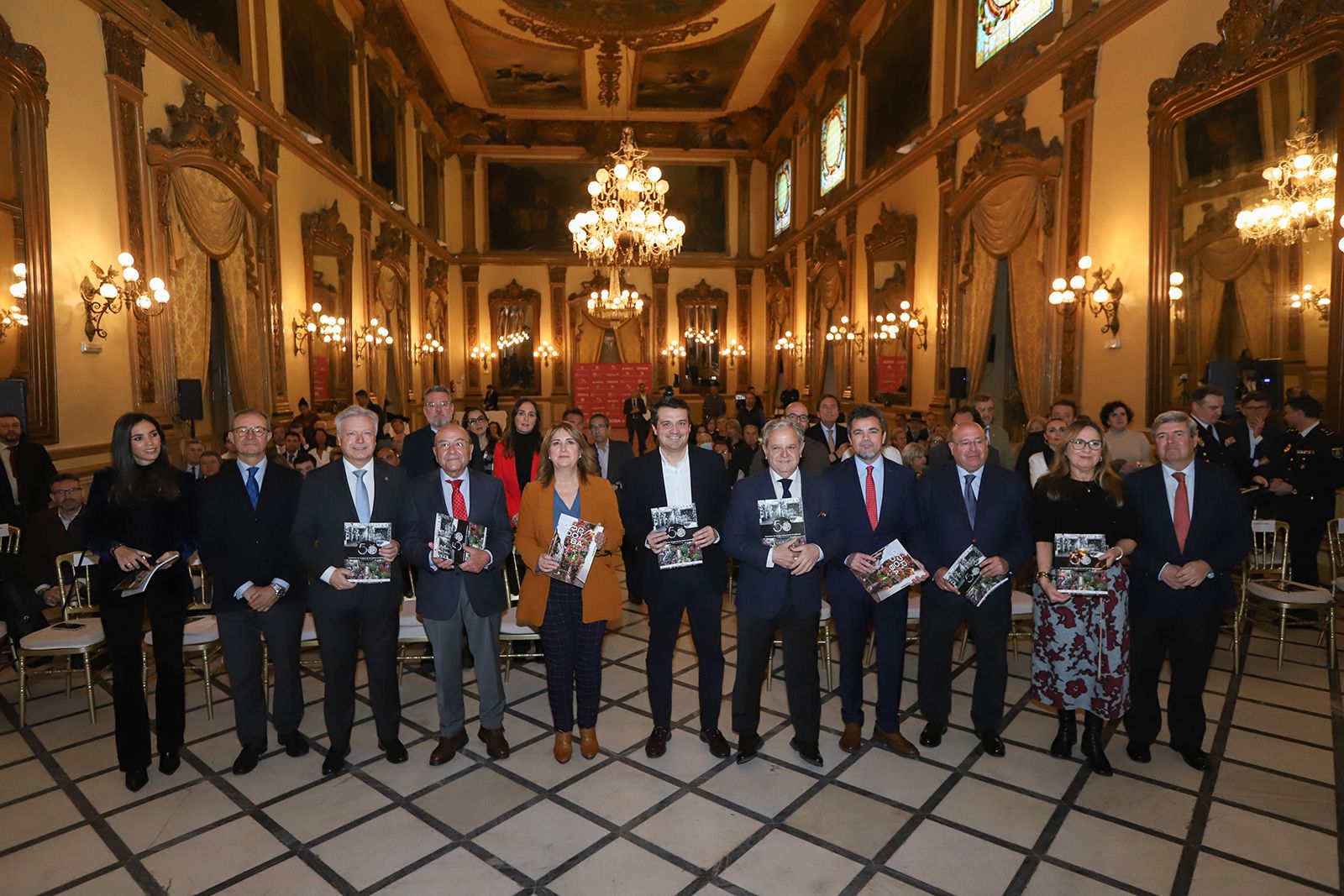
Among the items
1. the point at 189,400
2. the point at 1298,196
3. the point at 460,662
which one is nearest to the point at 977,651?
the point at 460,662

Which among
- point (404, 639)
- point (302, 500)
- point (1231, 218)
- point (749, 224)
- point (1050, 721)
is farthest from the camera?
point (749, 224)

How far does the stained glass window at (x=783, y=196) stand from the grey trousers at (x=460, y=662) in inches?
792

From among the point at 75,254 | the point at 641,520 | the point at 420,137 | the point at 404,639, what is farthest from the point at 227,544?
the point at 420,137

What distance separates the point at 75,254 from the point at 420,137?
15.9m

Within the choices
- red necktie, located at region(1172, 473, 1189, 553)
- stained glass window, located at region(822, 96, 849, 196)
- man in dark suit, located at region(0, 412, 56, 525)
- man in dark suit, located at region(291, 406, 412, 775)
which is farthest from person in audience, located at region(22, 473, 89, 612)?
stained glass window, located at region(822, 96, 849, 196)

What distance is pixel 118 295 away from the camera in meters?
8.00

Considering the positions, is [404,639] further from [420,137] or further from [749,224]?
[749,224]

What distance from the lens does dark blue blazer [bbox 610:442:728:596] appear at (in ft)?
13.0

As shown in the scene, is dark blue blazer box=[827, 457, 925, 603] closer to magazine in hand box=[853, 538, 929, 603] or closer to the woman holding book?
magazine in hand box=[853, 538, 929, 603]

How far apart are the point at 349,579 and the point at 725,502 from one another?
2016 mm

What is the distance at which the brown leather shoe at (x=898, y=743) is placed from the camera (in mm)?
4105

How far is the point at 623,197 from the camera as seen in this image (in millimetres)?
13281

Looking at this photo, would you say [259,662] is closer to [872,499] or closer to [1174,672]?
[872,499]

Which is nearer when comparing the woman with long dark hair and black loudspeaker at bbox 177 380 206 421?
the woman with long dark hair
